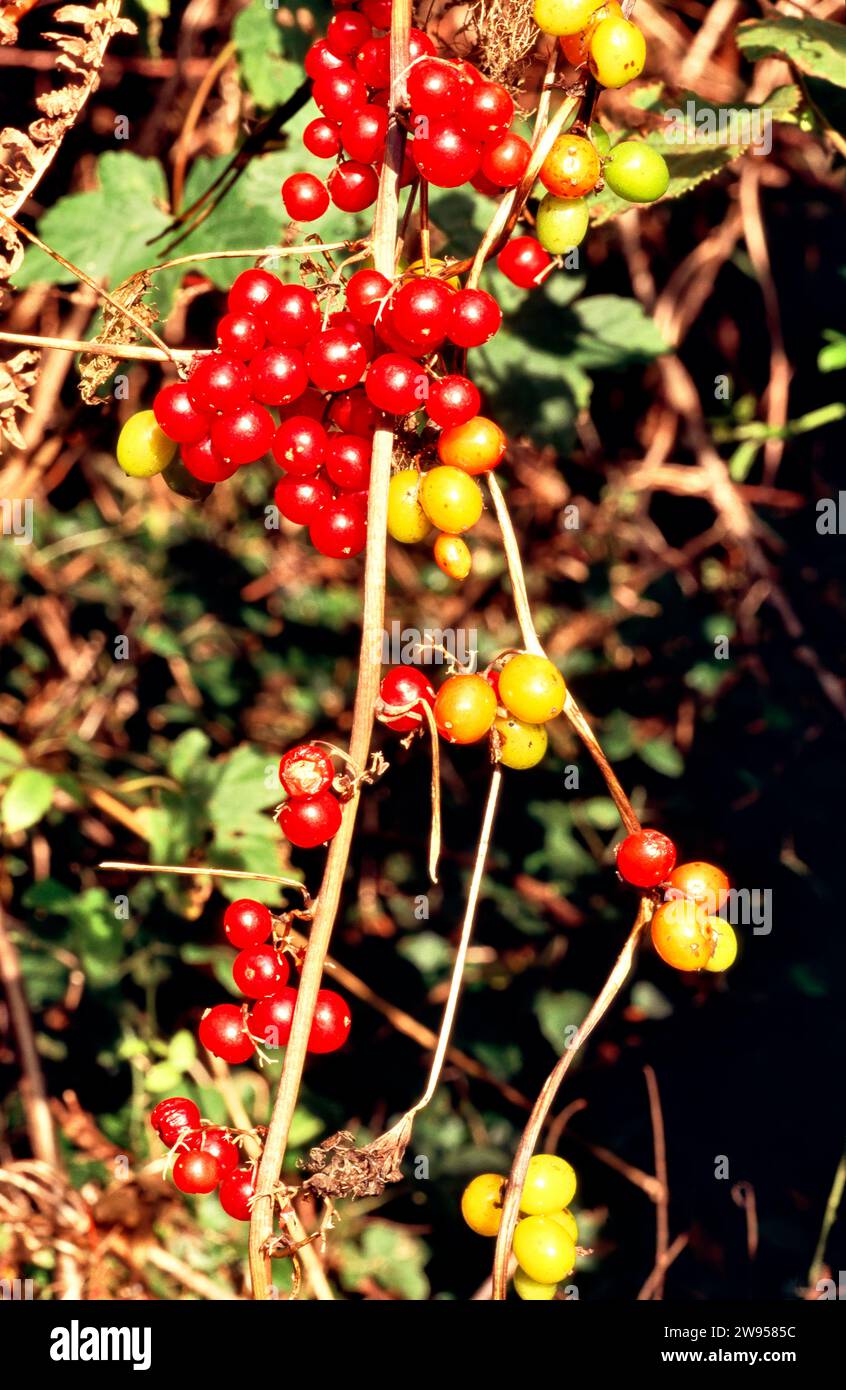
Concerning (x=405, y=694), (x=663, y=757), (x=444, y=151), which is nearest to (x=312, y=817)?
(x=405, y=694)

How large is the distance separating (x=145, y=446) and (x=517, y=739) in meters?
0.49

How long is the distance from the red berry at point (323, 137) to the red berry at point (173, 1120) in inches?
38.9

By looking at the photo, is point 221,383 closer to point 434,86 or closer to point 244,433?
point 244,433

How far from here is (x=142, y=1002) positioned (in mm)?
2496

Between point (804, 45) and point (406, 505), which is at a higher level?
point (804, 45)

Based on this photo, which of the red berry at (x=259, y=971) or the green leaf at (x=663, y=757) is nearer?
the red berry at (x=259, y=971)

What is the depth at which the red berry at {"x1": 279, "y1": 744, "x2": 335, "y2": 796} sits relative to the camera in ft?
3.50

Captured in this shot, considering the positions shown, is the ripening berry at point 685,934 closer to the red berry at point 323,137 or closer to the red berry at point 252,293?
the red berry at point 252,293

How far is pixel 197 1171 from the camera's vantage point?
44.8 inches

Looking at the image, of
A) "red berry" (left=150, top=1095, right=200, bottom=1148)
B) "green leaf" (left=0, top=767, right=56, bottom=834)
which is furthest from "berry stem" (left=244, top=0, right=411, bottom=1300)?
"green leaf" (left=0, top=767, right=56, bottom=834)

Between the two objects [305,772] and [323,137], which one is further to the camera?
[323,137]

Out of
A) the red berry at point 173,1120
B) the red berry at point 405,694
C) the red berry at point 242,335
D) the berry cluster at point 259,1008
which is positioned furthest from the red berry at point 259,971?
the red berry at point 242,335

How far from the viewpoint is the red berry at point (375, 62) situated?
1149 millimetres

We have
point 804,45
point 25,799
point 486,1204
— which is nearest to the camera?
point 486,1204
